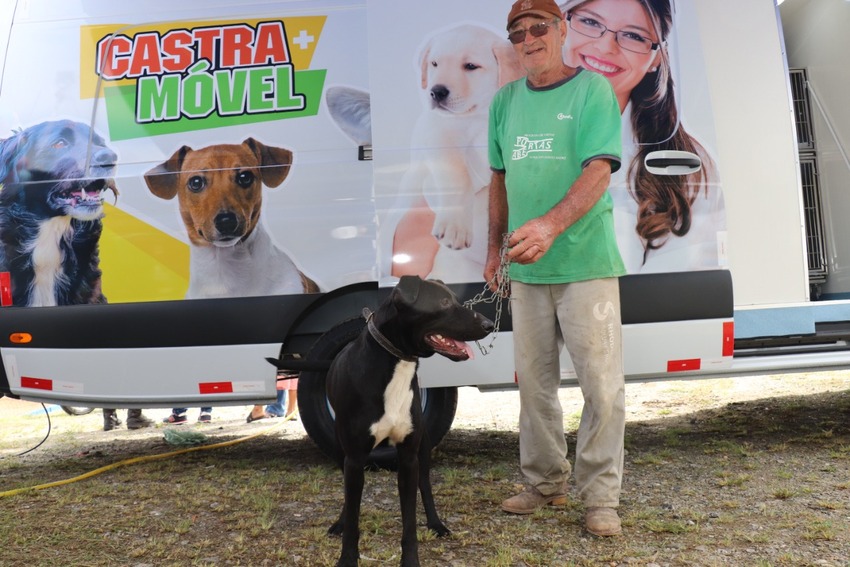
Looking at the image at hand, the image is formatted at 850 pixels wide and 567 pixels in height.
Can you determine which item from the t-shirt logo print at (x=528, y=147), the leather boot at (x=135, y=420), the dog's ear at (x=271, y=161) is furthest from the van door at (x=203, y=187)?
the leather boot at (x=135, y=420)

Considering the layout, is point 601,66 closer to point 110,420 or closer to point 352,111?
point 352,111

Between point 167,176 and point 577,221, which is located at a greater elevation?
point 167,176

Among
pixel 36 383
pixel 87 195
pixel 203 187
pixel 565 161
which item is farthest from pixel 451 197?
pixel 36 383

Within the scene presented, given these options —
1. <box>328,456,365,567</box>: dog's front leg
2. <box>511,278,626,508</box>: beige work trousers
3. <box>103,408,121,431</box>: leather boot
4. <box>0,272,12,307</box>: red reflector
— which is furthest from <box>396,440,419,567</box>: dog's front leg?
<box>103,408,121,431</box>: leather boot

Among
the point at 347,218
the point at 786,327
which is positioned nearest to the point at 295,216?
the point at 347,218

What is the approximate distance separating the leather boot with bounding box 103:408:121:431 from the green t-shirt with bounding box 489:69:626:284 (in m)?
4.30

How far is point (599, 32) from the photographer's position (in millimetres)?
3654

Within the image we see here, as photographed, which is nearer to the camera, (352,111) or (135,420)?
(352,111)

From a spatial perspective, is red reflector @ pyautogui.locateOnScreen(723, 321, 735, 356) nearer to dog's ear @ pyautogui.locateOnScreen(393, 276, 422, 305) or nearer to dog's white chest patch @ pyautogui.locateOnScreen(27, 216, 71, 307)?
dog's ear @ pyautogui.locateOnScreen(393, 276, 422, 305)

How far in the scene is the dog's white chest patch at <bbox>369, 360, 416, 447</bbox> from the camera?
262 cm

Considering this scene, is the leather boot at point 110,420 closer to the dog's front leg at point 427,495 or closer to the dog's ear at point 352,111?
the dog's ear at point 352,111

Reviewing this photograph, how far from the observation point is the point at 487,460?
425cm

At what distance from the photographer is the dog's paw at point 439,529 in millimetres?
2957

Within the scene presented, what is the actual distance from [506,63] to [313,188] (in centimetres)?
107
